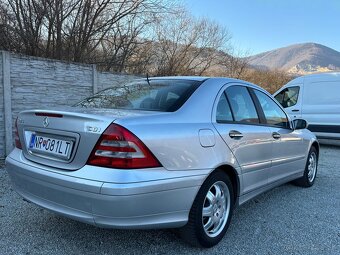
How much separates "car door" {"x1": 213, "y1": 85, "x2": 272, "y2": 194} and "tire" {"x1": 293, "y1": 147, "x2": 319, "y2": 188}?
161cm

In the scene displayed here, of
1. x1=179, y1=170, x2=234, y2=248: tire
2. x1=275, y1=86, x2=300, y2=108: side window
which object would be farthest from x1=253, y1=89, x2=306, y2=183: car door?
x1=275, y1=86, x2=300, y2=108: side window

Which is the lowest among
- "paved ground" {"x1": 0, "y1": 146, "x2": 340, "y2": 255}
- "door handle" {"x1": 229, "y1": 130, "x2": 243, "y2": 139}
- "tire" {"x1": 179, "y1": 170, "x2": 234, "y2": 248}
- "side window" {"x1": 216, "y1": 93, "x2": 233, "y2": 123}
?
"paved ground" {"x1": 0, "y1": 146, "x2": 340, "y2": 255}

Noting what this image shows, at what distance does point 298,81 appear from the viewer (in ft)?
36.9

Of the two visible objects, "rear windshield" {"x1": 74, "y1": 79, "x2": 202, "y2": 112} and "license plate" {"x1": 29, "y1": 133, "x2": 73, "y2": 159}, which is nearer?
"license plate" {"x1": 29, "y1": 133, "x2": 73, "y2": 159}

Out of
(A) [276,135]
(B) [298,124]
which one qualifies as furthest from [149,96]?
(B) [298,124]

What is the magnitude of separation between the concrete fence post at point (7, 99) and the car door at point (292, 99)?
7.83 metres

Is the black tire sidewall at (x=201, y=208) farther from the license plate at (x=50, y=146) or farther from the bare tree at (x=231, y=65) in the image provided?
the bare tree at (x=231, y=65)

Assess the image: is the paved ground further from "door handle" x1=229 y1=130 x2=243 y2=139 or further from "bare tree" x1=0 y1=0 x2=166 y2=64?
"bare tree" x1=0 y1=0 x2=166 y2=64

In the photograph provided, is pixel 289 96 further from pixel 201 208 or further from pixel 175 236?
pixel 201 208

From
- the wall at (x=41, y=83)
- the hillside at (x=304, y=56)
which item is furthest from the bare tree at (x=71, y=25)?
the hillside at (x=304, y=56)

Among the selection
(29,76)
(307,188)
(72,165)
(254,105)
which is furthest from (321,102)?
→ (72,165)

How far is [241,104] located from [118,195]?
1.94 meters

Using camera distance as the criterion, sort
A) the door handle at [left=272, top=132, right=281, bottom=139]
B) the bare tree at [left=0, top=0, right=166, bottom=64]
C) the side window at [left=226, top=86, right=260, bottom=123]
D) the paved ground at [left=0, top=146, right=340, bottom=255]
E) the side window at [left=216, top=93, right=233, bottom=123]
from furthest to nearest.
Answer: the bare tree at [left=0, top=0, right=166, bottom=64], the door handle at [left=272, top=132, right=281, bottom=139], the side window at [left=226, top=86, right=260, bottom=123], the side window at [left=216, top=93, right=233, bottom=123], the paved ground at [left=0, top=146, right=340, bottom=255]

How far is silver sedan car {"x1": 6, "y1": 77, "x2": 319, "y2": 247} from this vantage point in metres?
2.62
